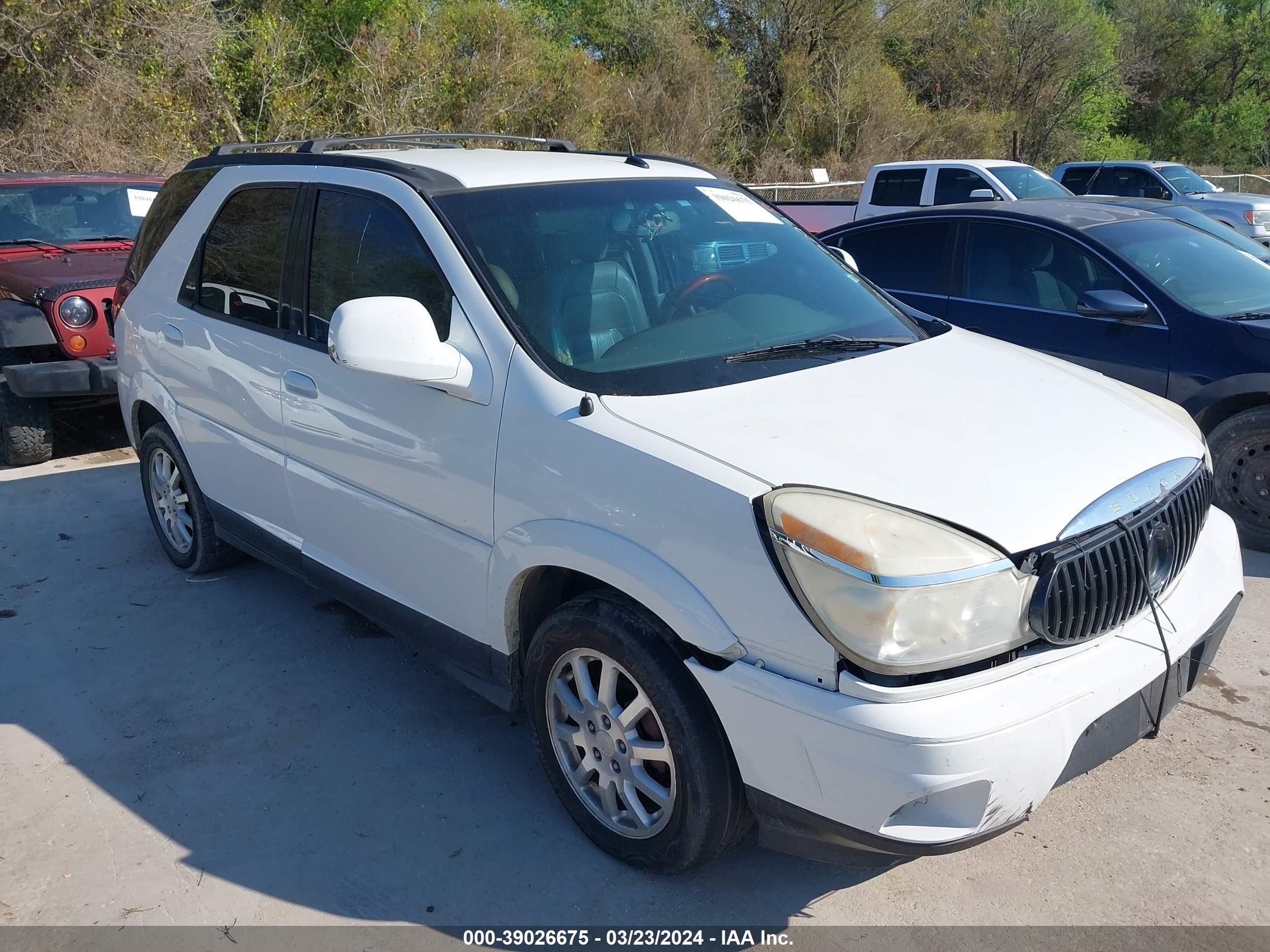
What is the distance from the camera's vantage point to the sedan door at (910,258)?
6.44m

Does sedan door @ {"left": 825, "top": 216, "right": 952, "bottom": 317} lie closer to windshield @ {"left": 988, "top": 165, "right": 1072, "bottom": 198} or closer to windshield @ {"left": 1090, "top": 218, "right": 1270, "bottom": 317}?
windshield @ {"left": 1090, "top": 218, "right": 1270, "bottom": 317}

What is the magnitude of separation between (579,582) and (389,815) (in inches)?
37.8

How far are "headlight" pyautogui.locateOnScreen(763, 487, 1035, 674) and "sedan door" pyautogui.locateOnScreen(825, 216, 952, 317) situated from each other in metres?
4.15

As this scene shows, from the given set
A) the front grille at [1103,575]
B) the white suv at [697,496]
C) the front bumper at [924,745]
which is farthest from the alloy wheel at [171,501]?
the front grille at [1103,575]

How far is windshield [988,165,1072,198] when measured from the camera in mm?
13875

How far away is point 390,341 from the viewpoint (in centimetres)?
300

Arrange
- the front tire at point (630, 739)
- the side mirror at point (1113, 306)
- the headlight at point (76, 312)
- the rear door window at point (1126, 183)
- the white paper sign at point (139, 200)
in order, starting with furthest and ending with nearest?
the rear door window at point (1126, 183) → the white paper sign at point (139, 200) → the headlight at point (76, 312) → the side mirror at point (1113, 306) → the front tire at point (630, 739)

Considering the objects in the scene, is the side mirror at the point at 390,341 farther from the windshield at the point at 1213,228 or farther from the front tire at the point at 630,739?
the windshield at the point at 1213,228

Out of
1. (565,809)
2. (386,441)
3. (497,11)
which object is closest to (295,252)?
(386,441)

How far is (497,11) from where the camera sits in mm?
22547

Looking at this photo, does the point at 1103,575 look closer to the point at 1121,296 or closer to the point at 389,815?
the point at 389,815

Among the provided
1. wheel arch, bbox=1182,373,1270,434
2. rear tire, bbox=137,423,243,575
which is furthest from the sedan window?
rear tire, bbox=137,423,243,575

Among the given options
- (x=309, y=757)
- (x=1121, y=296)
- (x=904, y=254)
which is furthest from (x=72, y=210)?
(x=1121, y=296)

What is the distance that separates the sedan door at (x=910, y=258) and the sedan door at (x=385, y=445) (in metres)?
3.72
